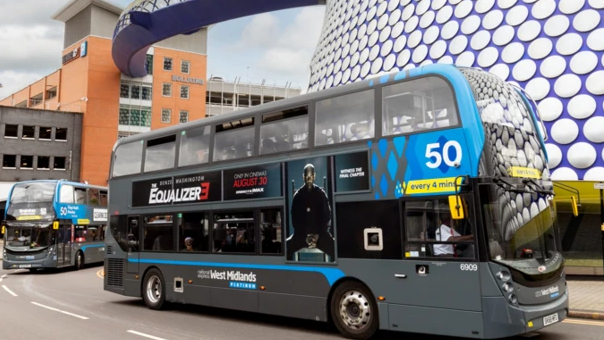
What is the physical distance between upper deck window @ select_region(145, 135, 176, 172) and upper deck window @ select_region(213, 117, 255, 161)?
5.10 feet

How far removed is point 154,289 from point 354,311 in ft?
19.3

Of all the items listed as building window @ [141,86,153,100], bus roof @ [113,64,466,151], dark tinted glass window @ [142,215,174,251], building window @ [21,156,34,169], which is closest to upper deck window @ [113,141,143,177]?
bus roof @ [113,64,466,151]

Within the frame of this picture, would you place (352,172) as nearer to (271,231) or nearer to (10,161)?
(271,231)

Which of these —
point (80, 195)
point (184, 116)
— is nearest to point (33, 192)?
point (80, 195)

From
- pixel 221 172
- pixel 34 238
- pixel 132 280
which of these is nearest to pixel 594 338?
pixel 221 172

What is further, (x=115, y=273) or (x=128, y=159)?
(x=115, y=273)

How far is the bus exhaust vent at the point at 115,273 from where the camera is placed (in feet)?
42.4

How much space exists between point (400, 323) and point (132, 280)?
7.55m

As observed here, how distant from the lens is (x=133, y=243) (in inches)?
497

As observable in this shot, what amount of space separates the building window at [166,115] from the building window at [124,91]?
4.01 meters

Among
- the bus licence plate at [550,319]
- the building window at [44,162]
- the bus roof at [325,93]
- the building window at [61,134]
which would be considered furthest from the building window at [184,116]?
the bus licence plate at [550,319]

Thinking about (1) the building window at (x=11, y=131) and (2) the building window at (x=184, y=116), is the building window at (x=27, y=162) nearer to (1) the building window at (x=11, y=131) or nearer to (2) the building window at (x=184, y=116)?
(1) the building window at (x=11, y=131)

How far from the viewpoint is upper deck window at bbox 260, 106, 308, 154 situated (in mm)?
9094

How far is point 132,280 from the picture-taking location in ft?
41.3
